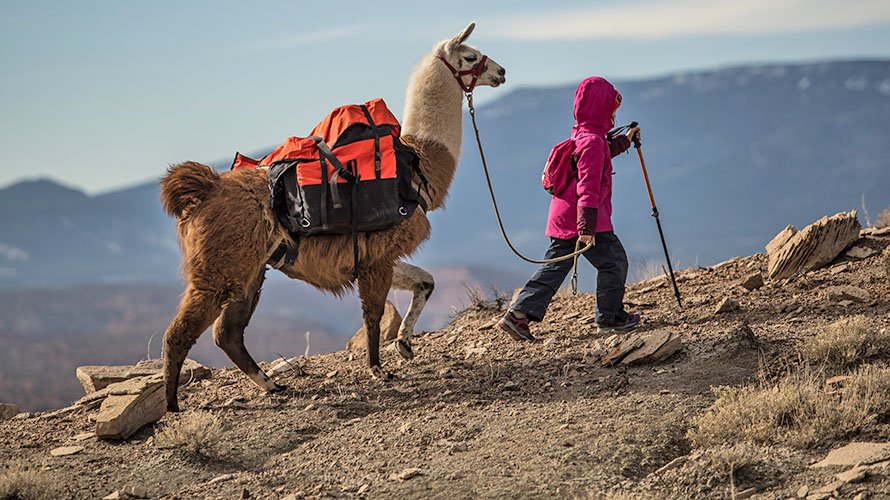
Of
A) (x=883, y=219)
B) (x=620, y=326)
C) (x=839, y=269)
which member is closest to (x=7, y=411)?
(x=620, y=326)

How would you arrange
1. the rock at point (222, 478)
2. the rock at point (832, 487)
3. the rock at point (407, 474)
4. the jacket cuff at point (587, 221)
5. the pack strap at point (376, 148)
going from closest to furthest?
the rock at point (832, 487) → the rock at point (407, 474) → the rock at point (222, 478) → the pack strap at point (376, 148) → the jacket cuff at point (587, 221)

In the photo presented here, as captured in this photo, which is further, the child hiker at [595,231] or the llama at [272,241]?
the child hiker at [595,231]

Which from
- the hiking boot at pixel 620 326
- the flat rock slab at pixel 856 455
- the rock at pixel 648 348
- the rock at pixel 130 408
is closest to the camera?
the flat rock slab at pixel 856 455

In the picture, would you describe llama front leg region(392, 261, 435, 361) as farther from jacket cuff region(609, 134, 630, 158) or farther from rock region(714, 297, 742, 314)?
rock region(714, 297, 742, 314)

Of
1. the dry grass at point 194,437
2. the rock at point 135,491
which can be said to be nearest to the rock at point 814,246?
the dry grass at point 194,437

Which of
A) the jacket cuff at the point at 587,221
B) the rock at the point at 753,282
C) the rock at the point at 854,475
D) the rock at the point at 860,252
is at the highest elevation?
the jacket cuff at the point at 587,221

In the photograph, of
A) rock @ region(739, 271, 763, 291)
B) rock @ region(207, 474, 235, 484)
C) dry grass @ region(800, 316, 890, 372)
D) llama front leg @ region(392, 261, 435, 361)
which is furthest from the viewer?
rock @ region(739, 271, 763, 291)

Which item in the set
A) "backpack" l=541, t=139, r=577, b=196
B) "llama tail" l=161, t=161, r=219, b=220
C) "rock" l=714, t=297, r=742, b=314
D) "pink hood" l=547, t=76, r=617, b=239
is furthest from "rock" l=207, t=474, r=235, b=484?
"rock" l=714, t=297, r=742, b=314

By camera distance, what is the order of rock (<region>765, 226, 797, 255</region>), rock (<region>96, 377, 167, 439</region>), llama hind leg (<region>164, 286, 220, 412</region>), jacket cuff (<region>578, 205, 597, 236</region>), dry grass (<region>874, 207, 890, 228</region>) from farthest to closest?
dry grass (<region>874, 207, 890, 228</region>) < rock (<region>765, 226, 797, 255</region>) < jacket cuff (<region>578, 205, 597, 236</region>) < llama hind leg (<region>164, 286, 220, 412</region>) < rock (<region>96, 377, 167, 439</region>)

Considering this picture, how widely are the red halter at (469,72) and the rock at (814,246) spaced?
11.8 feet

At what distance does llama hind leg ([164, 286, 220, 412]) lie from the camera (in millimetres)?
7730

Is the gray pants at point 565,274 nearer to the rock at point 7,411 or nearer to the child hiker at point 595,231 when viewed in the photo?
the child hiker at point 595,231

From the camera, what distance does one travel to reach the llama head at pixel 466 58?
918cm

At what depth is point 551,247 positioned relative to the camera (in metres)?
8.95
